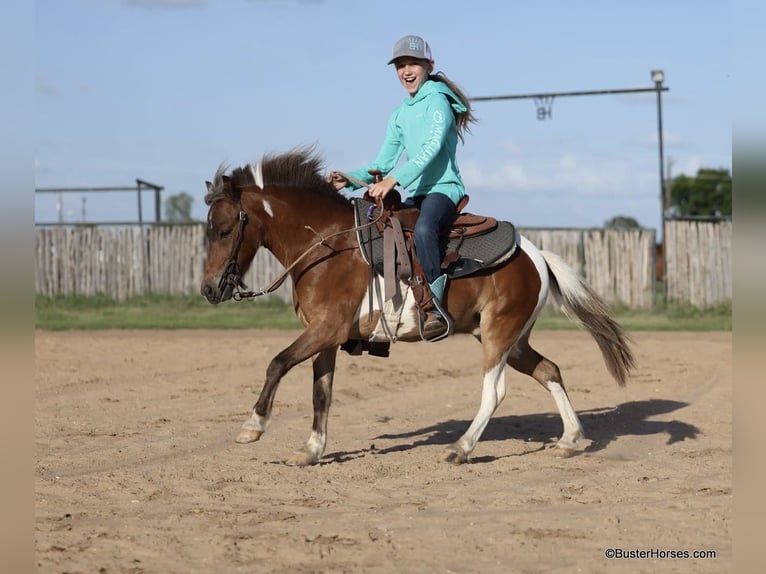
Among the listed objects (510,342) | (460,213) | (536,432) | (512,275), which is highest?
(460,213)

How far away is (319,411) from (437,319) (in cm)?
115

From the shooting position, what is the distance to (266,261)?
23.1 meters

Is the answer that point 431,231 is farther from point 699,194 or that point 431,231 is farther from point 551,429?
point 699,194

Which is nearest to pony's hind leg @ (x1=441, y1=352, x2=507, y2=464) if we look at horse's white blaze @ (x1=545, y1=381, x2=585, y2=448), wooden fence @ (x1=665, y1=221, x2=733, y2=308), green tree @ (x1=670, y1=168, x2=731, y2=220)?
horse's white blaze @ (x1=545, y1=381, x2=585, y2=448)

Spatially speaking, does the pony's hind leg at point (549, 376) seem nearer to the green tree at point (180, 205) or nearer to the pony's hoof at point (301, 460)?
the pony's hoof at point (301, 460)

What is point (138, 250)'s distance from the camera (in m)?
23.8

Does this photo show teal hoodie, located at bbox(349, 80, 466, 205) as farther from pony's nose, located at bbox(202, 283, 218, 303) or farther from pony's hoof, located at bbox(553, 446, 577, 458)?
pony's hoof, located at bbox(553, 446, 577, 458)

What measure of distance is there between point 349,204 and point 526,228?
617 inches

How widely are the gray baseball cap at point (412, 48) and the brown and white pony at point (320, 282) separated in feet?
3.43

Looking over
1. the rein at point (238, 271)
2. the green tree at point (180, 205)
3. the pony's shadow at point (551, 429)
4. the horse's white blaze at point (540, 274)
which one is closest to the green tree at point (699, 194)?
the green tree at point (180, 205)

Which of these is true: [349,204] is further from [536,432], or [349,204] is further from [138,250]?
[138,250]

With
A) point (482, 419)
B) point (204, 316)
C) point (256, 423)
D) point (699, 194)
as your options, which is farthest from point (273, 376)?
point (699, 194)

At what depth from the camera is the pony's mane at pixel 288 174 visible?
24.7 feet

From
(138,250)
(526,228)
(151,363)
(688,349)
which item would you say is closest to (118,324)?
(138,250)
